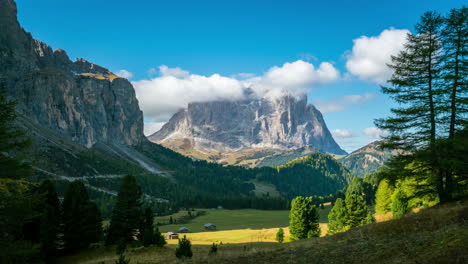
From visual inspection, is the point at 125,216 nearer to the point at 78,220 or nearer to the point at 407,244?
the point at 78,220

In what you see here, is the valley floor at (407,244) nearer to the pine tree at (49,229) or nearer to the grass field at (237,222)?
the pine tree at (49,229)

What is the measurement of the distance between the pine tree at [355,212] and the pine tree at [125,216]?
4081 centimetres

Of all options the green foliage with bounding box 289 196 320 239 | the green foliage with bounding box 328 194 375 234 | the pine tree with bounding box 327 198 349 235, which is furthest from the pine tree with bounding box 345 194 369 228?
the green foliage with bounding box 289 196 320 239

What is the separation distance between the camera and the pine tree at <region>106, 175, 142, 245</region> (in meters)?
35.0

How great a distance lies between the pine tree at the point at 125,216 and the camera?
35.0m

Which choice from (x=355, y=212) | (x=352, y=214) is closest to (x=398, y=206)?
(x=355, y=212)

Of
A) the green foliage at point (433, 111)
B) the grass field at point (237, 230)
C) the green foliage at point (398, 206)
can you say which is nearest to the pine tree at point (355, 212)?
the green foliage at point (398, 206)

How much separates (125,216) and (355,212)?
43439 millimetres

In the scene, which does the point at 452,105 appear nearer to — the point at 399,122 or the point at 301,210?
the point at 399,122

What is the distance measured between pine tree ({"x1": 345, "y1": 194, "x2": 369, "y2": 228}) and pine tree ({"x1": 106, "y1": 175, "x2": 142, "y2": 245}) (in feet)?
134

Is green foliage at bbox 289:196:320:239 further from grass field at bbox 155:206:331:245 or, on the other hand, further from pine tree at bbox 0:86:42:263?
pine tree at bbox 0:86:42:263

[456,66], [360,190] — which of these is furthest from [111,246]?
[360,190]

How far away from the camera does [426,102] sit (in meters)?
21.0

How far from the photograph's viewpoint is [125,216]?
35.5 meters
